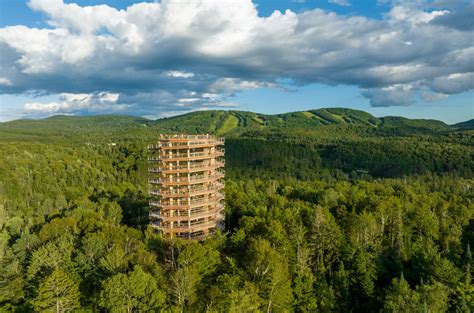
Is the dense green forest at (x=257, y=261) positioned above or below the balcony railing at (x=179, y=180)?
below

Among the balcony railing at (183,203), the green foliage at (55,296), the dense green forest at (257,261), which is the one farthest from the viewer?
the balcony railing at (183,203)

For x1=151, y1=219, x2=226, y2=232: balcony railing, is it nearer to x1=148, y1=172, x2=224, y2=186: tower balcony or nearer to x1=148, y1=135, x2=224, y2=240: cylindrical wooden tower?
x1=148, y1=135, x2=224, y2=240: cylindrical wooden tower

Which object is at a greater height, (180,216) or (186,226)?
(180,216)

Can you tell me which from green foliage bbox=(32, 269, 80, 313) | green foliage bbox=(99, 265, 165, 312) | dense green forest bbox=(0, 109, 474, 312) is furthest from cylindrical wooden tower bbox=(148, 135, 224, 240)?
green foliage bbox=(32, 269, 80, 313)

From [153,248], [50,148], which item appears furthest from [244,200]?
[50,148]

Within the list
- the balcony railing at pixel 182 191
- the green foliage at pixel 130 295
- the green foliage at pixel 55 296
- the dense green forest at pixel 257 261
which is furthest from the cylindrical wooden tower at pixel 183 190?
the green foliage at pixel 55 296

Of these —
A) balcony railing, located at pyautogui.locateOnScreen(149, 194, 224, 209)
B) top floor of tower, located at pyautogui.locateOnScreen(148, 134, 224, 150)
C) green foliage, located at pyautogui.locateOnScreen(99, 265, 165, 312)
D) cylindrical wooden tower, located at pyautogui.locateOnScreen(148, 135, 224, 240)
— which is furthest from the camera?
balcony railing, located at pyautogui.locateOnScreen(149, 194, 224, 209)

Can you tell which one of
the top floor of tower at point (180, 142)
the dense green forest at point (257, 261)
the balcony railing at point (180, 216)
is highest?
the top floor of tower at point (180, 142)

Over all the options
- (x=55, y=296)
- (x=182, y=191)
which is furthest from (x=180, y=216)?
(x=55, y=296)

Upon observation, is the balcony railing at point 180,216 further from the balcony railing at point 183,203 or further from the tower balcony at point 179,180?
the tower balcony at point 179,180

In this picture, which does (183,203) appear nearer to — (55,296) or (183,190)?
(183,190)
